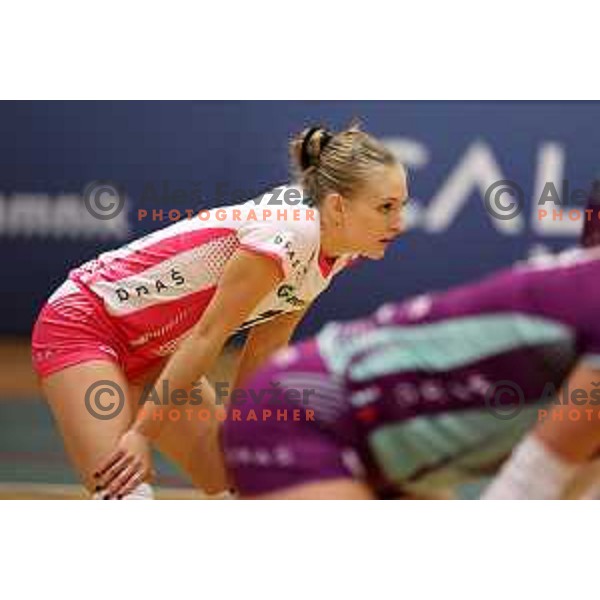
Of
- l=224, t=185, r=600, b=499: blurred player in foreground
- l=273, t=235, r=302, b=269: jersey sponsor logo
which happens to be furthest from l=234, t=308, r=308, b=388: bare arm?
l=224, t=185, r=600, b=499: blurred player in foreground

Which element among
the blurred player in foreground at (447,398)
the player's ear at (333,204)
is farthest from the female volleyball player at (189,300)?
the blurred player in foreground at (447,398)

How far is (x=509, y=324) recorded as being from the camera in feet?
3.56

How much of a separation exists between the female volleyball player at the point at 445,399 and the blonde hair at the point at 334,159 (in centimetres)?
51

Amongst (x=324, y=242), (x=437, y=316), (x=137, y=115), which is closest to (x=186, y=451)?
(x=324, y=242)

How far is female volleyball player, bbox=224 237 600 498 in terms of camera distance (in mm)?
1086

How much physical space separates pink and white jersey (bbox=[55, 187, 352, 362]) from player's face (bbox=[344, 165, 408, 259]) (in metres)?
0.04

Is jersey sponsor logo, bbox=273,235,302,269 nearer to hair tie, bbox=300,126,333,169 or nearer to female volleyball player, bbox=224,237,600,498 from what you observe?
hair tie, bbox=300,126,333,169

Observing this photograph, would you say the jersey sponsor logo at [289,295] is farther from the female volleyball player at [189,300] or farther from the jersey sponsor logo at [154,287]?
the jersey sponsor logo at [154,287]

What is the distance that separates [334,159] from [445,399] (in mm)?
644

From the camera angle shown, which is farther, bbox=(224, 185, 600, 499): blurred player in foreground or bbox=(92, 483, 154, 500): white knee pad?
bbox=(92, 483, 154, 500): white knee pad

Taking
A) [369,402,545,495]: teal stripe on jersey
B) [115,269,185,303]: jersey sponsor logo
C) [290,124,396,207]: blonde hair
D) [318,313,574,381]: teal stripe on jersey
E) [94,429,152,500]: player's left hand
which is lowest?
[94,429,152,500]: player's left hand

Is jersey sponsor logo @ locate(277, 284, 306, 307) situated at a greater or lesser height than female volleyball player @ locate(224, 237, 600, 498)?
lesser

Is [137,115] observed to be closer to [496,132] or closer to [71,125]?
[71,125]
